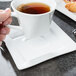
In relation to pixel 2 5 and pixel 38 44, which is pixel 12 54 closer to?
pixel 38 44

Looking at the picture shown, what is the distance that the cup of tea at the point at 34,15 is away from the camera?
39 centimetres

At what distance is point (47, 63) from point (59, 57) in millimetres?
41

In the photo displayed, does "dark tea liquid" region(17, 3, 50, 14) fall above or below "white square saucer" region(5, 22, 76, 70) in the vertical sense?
above

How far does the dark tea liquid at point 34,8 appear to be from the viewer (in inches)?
17.6

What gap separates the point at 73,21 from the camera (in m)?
0.58

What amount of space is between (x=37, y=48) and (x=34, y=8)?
128 millimetres

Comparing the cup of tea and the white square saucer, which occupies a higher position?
the cup of tea

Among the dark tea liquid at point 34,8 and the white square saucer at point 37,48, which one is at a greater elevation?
the dark tea liquid at point 34,8

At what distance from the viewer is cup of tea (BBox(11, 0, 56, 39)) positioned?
15.5 inches

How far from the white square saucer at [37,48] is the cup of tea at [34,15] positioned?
0.03m

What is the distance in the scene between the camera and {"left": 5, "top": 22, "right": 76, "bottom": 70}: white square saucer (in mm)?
401

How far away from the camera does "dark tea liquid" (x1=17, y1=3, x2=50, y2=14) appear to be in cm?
45

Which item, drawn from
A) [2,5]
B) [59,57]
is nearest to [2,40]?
[59,57]

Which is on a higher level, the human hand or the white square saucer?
the human hand
